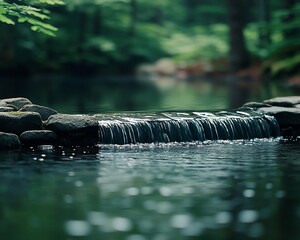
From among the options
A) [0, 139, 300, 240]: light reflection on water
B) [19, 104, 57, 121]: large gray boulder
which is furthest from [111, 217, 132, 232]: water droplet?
[19, 104, 57, 121]: large gray boulder

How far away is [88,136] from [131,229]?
7369 millimetres

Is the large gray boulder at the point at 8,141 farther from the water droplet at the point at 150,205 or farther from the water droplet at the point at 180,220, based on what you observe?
the water droplet at the point at 180,220

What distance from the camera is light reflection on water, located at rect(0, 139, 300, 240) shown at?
8.96 m

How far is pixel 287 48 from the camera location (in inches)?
1426

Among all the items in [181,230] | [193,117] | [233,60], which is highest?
[233,60]

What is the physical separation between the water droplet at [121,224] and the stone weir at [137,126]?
639cm

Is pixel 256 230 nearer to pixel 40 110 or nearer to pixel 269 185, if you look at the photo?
pixel 269 185

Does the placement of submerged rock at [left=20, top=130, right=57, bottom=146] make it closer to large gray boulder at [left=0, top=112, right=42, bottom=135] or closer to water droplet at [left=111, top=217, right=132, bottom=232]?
large gray boulder at [left=0, top=112, right=42, bottom=135]

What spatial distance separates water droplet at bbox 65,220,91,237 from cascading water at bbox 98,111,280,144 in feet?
23.1

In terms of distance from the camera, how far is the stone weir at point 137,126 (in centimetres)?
1573

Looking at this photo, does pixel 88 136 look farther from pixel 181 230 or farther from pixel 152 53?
pixel 152 53

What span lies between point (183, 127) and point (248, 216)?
24.7 feet

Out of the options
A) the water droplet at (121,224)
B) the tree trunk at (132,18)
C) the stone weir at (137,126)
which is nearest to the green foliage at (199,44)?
the tree trunk at (132,18)

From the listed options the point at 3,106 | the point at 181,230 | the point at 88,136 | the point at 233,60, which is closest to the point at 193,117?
the point at 88,136
